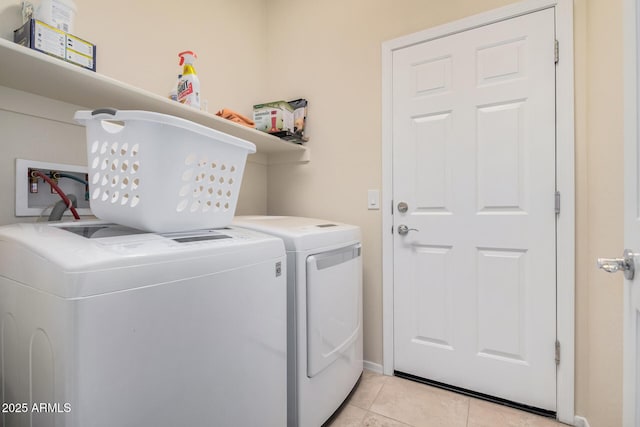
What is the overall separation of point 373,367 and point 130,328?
165cm

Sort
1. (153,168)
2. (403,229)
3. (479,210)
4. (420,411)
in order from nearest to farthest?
1. (153,168)
2. (420,411)
3. (479,210)
4. (403,229)

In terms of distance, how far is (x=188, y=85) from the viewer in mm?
1416

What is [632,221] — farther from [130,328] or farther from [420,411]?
[420,411]

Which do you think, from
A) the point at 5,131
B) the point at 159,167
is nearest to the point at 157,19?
the point at 5,131

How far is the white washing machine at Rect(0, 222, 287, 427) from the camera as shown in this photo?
1.89 feet

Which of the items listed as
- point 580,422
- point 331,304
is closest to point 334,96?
point 331,304

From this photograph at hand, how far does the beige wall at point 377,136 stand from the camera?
1.18 meters

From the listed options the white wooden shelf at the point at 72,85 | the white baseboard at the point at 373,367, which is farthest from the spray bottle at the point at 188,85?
the white baseboard at the point at 373,367

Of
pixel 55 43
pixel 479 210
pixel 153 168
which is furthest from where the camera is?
pixel 479 210

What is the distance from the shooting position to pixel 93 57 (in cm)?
110

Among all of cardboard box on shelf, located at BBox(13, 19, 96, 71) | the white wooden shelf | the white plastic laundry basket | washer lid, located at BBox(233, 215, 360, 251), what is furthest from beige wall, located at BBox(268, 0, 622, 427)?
cardboard box on shelf, located at BBox(13, 19, 96, 71)

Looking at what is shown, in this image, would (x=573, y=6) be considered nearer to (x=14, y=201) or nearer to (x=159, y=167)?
(x=159, y=167)

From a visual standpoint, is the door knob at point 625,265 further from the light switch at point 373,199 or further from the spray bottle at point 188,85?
the spray bottle at point 188,85

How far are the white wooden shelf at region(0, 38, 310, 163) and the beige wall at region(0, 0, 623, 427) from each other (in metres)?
0.08
